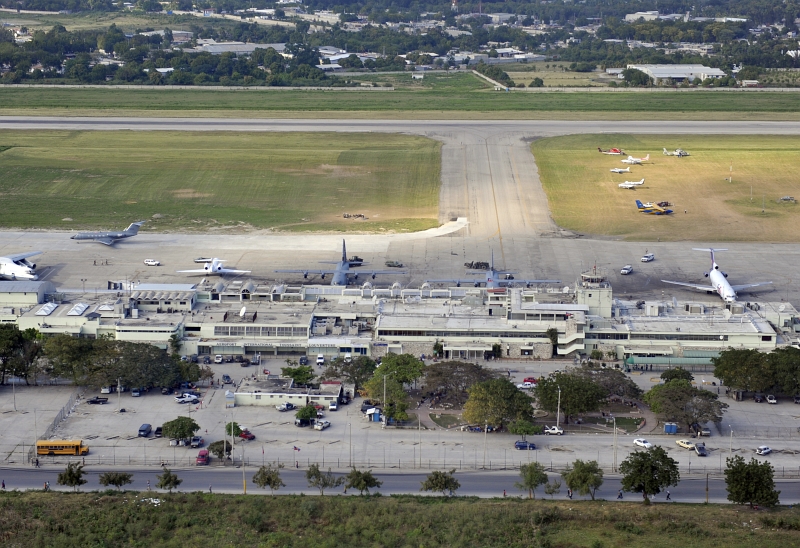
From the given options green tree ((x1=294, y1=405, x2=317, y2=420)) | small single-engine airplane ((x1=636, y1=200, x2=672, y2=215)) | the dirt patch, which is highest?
small single-engine airplane ((x1=636, y1=200, x2=672, y2=215))

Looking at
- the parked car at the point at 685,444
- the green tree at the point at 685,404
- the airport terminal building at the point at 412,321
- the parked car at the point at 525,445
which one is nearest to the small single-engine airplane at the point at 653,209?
the airport terminal building at the point at 412,321

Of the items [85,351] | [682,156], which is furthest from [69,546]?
[682,156]

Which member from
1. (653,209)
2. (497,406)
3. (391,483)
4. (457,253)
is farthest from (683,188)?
(391,483)

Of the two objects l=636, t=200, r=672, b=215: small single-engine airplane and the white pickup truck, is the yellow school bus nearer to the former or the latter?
the white pickup truck

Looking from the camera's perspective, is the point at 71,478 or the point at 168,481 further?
the point at 71,478

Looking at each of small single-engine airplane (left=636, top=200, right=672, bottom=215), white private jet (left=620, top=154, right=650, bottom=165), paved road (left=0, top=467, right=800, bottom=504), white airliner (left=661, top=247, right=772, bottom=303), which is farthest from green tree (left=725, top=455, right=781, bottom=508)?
white private jet (left=620, top=154, right=650, bottom=165)

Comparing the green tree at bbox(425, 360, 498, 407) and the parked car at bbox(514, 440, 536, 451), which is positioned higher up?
the green tree at bbox(425, 360, 498, 407)

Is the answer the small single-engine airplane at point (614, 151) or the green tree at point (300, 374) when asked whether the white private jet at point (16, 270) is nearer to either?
the green tree at point (300, 374)

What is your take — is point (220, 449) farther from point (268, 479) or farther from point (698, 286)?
point (698, 286)
